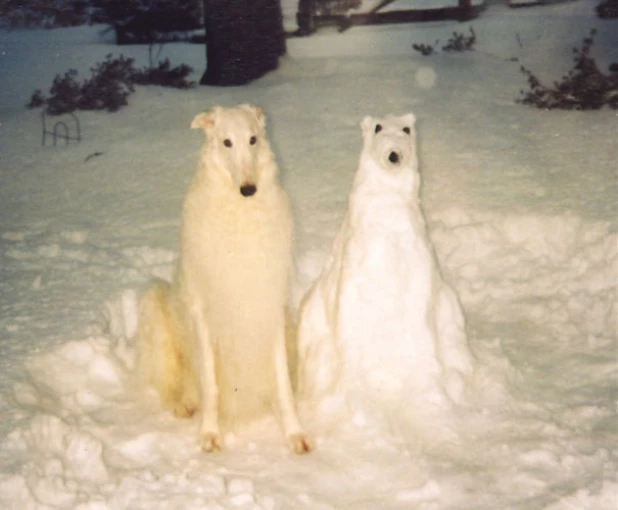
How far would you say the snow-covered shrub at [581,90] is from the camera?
29.8 feet

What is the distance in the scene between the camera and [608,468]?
3.31 m

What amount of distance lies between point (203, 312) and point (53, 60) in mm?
8648

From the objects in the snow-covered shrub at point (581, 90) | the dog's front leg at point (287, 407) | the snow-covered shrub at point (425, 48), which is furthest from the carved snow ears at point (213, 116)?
the snow-covered shrub at point (425, 48)

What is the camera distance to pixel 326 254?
220 inches

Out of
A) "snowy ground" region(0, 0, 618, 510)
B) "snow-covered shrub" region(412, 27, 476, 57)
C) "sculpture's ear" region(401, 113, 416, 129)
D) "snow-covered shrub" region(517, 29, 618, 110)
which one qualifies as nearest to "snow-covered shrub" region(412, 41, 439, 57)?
"snow-covered shrub" region(412, 27, 476, 57)

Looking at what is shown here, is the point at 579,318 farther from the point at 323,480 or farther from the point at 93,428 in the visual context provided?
the point at 93,428

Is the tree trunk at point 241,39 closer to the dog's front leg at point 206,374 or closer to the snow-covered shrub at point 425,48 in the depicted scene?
the snow-covered shrub at point 425,48

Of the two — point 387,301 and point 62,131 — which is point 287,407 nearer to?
point 387,301

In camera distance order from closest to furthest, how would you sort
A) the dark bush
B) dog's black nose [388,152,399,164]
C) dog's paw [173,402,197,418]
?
dog's black nose [388,152,399,164] → dog's paw [173,402,197,418] → the dark bush

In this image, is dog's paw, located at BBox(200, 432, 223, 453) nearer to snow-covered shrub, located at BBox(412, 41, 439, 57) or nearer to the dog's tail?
the dog's tail

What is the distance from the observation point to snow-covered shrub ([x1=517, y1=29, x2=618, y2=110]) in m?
9.07

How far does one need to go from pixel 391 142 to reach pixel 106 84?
757 centimetres

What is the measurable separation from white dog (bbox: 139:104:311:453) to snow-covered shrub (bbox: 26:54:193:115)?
6682 mm

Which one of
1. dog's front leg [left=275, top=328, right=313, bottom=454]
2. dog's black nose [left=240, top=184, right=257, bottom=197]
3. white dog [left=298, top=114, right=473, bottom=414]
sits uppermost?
dog's black nose [left=240, top=184, right=257, bottom=197]
